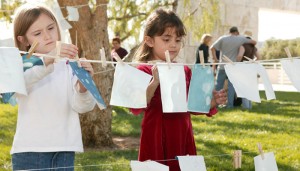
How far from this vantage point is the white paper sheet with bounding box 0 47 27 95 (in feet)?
6.44

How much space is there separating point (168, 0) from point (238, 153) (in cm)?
721

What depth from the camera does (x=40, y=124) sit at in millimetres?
2510

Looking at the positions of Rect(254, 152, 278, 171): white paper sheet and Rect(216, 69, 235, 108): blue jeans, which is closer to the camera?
Rect(254, 152, 278, 171): white paper sheet

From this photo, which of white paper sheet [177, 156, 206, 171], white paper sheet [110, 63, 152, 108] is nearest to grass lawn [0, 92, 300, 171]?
white paper sheet [177, 156, 206, 171]

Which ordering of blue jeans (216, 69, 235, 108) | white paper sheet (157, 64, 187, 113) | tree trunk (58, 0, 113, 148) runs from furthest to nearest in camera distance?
1. blue jeans (216, 69, 235, 108)
2. tree trunk (58, 0, 113, 148)
3. white paper sheet (157, 64, 187, 113)

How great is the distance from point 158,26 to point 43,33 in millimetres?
667

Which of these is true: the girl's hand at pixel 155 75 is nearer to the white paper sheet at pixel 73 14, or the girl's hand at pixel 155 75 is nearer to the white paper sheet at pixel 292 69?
the white paper sheet at pixel 292 69

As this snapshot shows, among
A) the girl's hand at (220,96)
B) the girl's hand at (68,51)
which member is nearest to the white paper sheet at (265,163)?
the girl's hand at (220,96)

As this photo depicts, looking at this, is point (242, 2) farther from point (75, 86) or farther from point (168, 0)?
point (75, 86)

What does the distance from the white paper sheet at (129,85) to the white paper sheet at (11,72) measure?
1.36 feet

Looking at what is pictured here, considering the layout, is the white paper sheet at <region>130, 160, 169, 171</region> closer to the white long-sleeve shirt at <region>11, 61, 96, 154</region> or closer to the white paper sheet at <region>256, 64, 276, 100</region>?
the white long-sleeve shirt at <region>11, 61, 96, 154</region>

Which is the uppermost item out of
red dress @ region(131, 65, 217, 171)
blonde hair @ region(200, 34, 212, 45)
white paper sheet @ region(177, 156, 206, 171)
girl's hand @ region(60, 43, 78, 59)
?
blonde hair @ region(200, 34, 212, 45)

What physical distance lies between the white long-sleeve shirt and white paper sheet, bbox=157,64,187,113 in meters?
0.38

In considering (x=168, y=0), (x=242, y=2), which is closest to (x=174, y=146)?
(x=168, y=0)
